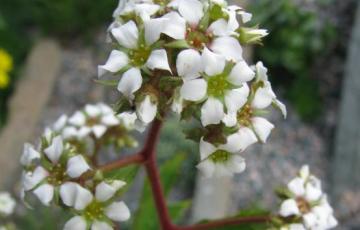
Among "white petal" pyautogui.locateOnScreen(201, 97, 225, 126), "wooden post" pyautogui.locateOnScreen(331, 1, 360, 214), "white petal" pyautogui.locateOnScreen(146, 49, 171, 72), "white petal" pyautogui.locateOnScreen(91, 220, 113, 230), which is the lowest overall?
"wooden post" pyautogui.locateOnScreen(331, 1, 360, 214)

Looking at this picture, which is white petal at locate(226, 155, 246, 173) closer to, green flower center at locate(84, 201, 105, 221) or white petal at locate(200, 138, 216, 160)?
white petal at locate(200, 138, 216, 160)

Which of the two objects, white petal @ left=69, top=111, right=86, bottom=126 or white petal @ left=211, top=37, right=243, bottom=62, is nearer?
white petal @ left=211, top=37, right=243, bottom=62

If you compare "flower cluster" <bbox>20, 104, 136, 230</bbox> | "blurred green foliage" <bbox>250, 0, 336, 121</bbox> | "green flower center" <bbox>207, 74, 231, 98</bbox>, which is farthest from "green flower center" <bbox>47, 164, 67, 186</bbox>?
"blurred green foliage" <bbox>250, 0, 336, 121</bbox>

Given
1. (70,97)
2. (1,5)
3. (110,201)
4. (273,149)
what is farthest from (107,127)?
(1,5)

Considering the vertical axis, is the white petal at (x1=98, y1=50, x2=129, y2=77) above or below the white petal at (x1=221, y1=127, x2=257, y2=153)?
above

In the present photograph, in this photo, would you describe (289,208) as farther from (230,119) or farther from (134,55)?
(134,55)

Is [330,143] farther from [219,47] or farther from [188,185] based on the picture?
[219,47]
